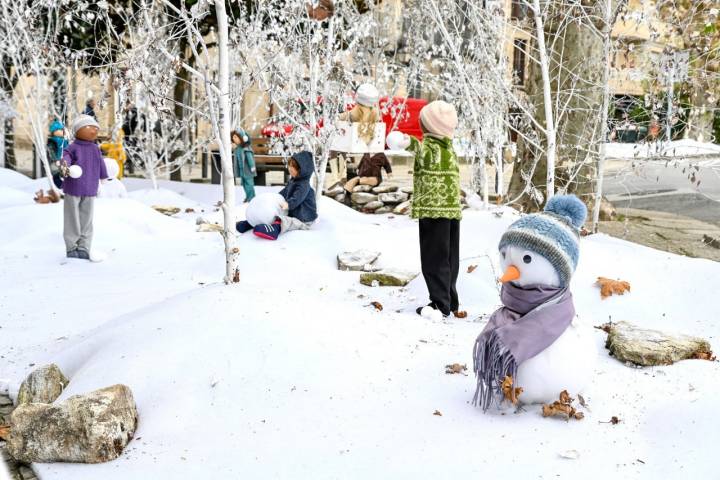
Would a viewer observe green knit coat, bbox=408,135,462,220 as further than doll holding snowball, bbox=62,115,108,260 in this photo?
No

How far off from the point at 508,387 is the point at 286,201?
541cm

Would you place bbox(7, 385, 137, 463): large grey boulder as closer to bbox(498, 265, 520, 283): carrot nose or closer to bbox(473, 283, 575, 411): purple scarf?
bbox(473, 283, 575, 411): purple scarf

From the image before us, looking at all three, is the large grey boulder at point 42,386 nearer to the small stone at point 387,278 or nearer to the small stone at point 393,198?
the small stone at point 387,278

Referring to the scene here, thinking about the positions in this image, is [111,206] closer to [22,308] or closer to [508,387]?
[22,308]

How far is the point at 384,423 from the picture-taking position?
3637 millimetres

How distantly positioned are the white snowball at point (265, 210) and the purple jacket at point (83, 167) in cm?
169

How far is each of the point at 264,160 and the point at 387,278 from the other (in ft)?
24.3

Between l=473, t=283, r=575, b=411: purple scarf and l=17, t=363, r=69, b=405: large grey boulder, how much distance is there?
237cm

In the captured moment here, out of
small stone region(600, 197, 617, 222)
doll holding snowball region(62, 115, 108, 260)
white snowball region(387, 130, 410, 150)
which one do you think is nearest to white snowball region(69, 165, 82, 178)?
doll holding snowball region(62, 115, 108, 260)

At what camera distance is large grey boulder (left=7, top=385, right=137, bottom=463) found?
3.46 m

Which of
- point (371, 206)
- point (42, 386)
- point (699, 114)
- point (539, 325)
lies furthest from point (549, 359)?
point (699, 114)

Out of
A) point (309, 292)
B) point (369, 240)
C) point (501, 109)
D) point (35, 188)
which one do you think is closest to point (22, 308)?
point (309, 292)

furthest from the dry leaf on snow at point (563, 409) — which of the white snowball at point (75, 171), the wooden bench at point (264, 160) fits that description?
the wooden bench at point (264, 160)

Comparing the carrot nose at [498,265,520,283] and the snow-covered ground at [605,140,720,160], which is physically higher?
the snow-covered ground at [605,140,720,160]
